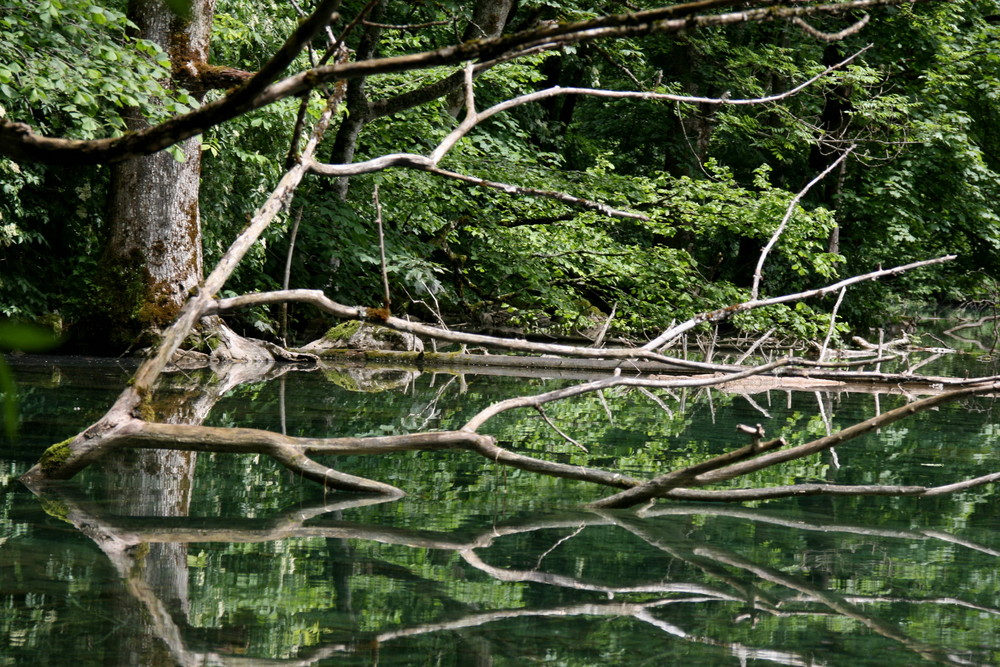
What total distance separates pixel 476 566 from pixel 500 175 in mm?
12284

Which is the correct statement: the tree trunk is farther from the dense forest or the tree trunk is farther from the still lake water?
the still lake water

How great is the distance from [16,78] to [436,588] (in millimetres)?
7057

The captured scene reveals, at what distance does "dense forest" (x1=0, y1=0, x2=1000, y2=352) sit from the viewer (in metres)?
9.93

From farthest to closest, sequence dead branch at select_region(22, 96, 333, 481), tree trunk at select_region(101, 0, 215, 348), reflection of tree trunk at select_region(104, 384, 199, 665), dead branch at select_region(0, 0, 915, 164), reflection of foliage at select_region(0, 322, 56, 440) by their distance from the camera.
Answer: tree trunk at select_region(101, 0, 215, 348)
dead branch at select_region(22, 96, 333, 481)
reflection of tree trunk at select_region(104, 384, 199, 665)
dead branch at select_region(0, 0, 915, 164)
reflection of foliage at select_region(0, 322, 56, 440)

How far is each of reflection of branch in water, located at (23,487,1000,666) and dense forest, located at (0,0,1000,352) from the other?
154 centimetres

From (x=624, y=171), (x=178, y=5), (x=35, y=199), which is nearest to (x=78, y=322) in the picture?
(x=35, y=199)

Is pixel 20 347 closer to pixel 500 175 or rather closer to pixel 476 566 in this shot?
pixel 476 566

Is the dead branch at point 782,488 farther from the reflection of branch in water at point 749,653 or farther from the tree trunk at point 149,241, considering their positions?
the tree trunk at point 149,241

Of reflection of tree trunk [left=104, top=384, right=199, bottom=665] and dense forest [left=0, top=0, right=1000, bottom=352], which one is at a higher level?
dense forest [left=0, top=0, right=1000, bottom=352]

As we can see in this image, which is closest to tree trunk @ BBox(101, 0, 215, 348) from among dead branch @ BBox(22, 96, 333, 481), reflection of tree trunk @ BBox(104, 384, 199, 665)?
reflection of tree trunk @ BBox(104, 384, 199, 665)

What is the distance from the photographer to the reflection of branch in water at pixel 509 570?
261 centimetres

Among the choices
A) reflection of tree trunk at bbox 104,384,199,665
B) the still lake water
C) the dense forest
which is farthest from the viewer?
the dense forest

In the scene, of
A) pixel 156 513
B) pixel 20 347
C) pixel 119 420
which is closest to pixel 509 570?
pixel 156 513

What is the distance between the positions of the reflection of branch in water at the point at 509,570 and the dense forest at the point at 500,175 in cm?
154
